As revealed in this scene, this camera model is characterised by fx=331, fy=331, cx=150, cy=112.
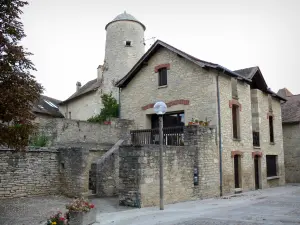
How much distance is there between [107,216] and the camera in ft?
32.8

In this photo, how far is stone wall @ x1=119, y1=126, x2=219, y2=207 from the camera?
1180cm

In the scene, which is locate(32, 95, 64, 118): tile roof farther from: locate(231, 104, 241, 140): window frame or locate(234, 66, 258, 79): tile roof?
locate(231, 104, 241, 140): window frame

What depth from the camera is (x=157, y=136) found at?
1591 cm

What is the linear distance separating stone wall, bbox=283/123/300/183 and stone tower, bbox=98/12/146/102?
41.0 ft

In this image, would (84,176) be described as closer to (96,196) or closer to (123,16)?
(96,196)

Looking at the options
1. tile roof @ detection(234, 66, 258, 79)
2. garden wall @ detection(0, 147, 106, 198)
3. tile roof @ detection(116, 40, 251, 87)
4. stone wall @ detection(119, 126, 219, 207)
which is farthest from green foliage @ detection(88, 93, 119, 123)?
stone wall @ detection(119, 126, 219, 207)

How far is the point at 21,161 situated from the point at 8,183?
978 mm

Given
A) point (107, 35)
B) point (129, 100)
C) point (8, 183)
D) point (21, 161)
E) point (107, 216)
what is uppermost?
point (107, 35)

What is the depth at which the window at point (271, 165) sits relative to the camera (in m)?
21.1

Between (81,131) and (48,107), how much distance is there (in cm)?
1438

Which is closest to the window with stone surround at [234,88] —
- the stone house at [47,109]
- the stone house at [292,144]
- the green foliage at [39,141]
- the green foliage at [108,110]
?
the green foliage at [108,110]

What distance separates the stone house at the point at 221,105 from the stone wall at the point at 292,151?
96.3 inches

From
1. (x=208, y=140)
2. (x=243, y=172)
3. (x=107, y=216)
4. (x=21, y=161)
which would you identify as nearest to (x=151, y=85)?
(x=208, y=140)

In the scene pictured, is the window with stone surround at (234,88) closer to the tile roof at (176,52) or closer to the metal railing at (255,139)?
the tile roof at (176,52)
